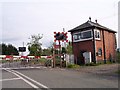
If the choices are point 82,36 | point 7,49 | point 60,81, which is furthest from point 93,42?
point 7,49

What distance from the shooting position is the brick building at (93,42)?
3359 cm

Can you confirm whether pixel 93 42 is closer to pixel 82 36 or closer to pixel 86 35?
pixel 86 35

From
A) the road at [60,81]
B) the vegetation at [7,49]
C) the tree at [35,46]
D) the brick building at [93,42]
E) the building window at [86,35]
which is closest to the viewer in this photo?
the road at [60,81]

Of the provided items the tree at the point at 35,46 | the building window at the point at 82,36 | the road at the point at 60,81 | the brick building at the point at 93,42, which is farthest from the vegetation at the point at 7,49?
the road at the point at 60,81

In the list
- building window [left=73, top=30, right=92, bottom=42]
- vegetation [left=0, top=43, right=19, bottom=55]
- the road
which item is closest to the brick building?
building window [left=73, top=30, right=92, bottom=42]

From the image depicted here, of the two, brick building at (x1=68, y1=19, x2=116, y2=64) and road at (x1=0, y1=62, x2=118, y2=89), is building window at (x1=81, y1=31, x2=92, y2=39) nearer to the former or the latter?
brick building at (x1=68, y1=19, x2=116, y2=64)

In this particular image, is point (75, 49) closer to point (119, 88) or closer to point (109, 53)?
point (109, 53)

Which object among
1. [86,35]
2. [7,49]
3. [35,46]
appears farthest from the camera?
[7,49]

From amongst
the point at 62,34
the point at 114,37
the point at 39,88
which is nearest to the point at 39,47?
the point at 114,37

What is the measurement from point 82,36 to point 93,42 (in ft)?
8.04

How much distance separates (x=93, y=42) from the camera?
33.4 metres

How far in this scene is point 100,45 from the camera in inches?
1368

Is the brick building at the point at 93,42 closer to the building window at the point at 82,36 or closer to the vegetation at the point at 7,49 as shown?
the building window at the point at 82,36

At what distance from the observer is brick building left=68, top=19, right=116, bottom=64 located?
1323 inches
